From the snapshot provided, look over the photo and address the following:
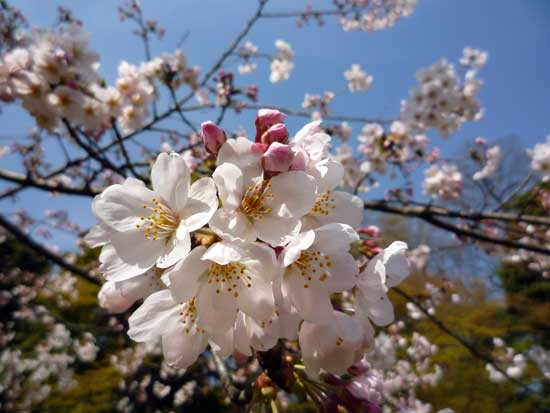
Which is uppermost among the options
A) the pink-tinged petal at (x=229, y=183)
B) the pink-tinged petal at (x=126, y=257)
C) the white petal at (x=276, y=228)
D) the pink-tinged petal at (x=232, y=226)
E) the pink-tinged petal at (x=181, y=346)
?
the pink-tinged petal at (x=229, y=183)

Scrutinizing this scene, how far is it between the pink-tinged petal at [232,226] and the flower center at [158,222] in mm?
165

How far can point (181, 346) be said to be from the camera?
29.5 inches

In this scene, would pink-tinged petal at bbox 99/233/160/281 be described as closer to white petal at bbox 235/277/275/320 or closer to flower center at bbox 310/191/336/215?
white petal at bbox 235/277/275/320

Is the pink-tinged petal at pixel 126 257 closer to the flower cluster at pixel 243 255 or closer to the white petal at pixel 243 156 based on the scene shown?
the flower cluster at pixel 243 255

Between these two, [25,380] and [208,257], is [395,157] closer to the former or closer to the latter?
[208,257]

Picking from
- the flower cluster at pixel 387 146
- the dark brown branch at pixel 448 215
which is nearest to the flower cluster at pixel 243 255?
the dark brown branch at pixel 448 215

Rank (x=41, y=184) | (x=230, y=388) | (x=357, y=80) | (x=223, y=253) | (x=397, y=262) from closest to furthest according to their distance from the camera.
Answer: (x=223, y=253) → (x=397, y=262) → (x=230, y=388) → (x=41, y=184) → (x=357, y=80)

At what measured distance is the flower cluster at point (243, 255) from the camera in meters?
0.69

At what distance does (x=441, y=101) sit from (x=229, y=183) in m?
3.46

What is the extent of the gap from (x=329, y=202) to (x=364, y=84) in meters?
6.12

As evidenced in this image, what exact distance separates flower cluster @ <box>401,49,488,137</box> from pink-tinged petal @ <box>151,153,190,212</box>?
3.31 metres

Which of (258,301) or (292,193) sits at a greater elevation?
(292,193)

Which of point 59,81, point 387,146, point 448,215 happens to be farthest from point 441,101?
point 59,81

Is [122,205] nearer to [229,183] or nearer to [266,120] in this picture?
[229,183]
